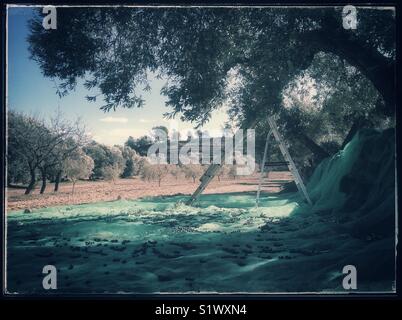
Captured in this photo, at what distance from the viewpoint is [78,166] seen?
13.5ft

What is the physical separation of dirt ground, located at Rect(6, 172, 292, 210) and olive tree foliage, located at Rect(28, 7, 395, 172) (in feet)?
2.20

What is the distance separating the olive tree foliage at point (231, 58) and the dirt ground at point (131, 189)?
26.5 inches

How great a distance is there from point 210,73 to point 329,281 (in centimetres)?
282

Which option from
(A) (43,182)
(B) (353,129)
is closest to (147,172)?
(A) (43,182)

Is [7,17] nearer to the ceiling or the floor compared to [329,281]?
nearer to the ceiling

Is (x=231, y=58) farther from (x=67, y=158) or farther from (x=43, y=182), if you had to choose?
(x=43, y=182)

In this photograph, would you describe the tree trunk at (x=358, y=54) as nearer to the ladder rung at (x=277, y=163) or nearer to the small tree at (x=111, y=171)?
the ladder rung at (x=277, y=163)

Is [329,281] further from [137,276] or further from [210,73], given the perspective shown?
[210,73]

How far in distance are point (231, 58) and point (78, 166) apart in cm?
229

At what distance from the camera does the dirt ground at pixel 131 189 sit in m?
4.06

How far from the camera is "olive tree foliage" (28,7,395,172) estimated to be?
3.98 m

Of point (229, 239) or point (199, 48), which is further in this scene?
point (199, 48)
